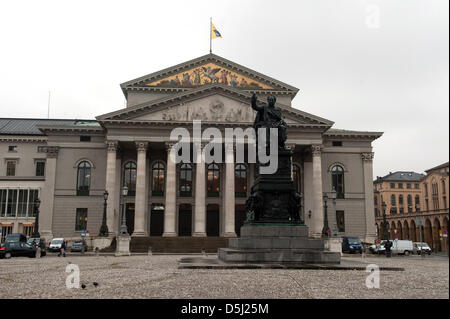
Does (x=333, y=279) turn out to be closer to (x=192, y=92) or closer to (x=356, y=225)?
(x=192, y=92)

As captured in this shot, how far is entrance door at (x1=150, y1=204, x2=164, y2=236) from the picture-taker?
175 feet

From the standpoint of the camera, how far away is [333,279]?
42.1 feet

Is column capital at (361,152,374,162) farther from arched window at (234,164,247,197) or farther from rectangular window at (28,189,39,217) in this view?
rectangular window at (28,189,39,217)

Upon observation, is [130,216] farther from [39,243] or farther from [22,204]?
[22,204]

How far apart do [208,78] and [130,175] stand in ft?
50.2

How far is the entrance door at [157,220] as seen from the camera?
5328 centimetres

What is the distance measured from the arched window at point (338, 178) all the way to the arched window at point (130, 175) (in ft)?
80.9

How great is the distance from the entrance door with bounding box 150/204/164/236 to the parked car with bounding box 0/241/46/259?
21328mm

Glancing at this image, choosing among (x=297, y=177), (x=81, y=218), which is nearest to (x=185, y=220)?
(x=81, y=218)

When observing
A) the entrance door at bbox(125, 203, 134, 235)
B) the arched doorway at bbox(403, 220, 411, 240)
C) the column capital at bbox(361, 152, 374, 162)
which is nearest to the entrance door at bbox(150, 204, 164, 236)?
the entrance door at bbox(125, 203, 134, 235)

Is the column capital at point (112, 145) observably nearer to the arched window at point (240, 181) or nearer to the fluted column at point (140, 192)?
the fluted column at point (140, 192)

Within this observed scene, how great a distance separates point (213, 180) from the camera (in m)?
54.4

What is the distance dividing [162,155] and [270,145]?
37568 mm

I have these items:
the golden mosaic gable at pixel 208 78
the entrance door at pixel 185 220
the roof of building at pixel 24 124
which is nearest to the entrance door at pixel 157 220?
the entrance door at pixel 185 220
